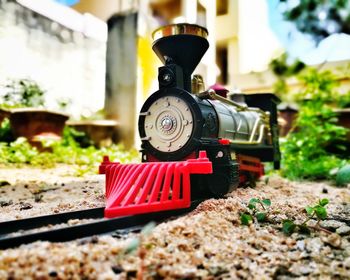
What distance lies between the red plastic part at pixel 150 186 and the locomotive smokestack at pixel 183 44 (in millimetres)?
1033

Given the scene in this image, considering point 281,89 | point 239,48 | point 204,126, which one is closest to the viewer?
point 204,126

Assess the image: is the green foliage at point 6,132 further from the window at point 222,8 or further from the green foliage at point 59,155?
the window at point 222,8

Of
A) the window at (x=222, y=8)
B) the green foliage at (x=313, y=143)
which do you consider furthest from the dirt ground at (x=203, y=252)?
the window at (x=222, y=8)

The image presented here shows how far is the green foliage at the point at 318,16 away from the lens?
19.8ft

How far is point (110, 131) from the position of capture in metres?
7.52

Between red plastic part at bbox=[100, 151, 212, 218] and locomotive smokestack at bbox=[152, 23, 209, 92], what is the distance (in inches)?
40.7

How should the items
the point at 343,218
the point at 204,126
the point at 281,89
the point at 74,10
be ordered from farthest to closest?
the point at 281,89, the point at 74,10, the point at 204,126, the point at 343,218

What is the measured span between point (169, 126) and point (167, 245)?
1.44 meters

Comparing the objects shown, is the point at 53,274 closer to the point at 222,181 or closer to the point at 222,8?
the point at 222,181

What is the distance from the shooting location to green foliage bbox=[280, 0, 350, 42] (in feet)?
19.8

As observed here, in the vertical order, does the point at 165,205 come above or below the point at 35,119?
below

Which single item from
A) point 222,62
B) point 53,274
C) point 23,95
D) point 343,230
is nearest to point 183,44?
point 343,230

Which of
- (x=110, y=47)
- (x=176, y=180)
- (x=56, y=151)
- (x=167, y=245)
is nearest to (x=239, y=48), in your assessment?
(x=110, y=47)

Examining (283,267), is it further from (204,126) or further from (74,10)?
(74,10)
